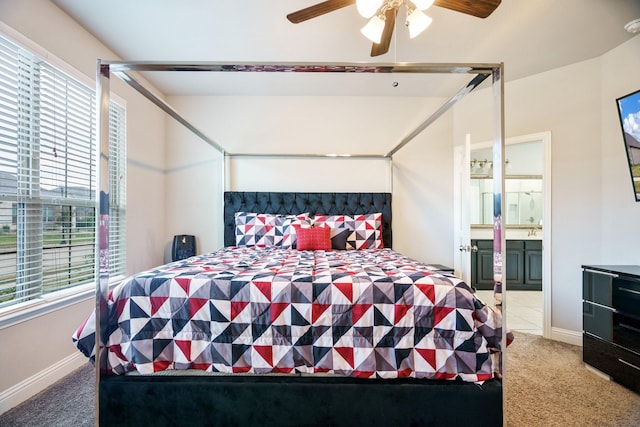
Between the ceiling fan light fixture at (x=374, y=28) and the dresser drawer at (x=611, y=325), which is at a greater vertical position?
the ceiling fan light fixture at (x=374, y=28)

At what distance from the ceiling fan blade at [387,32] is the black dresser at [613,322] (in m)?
2.27

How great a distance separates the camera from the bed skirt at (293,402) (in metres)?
1.31

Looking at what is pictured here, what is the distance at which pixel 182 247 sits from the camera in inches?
129

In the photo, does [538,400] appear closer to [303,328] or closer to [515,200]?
[303,328]

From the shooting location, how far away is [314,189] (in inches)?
136

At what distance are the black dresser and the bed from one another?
4.50 feet

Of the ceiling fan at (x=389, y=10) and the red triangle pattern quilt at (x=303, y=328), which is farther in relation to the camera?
the ceiling fan at (x=389, y=10)

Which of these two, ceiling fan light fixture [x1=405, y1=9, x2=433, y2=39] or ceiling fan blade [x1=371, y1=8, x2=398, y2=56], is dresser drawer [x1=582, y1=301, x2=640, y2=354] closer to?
ceiling fan light fixture [x1=405, y1=9, x2=433, y2=39]

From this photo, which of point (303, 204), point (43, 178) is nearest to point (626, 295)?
point (303, 204)

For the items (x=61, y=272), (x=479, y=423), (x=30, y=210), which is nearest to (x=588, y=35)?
(x=479, y=423)

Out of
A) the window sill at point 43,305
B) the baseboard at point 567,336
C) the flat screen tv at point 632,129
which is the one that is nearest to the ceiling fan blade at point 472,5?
the flat screen tv at point 632,129

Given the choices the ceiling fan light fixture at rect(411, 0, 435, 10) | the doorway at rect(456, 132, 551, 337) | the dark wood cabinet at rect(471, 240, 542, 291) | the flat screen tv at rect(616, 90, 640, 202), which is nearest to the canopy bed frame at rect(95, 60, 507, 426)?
the ceiling fan light fixture at rect(411, 0, 435, 10)

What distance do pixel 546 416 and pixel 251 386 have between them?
5.47 ft

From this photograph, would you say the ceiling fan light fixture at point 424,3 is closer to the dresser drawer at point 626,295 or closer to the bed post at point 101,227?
the bed post at point 101,227
